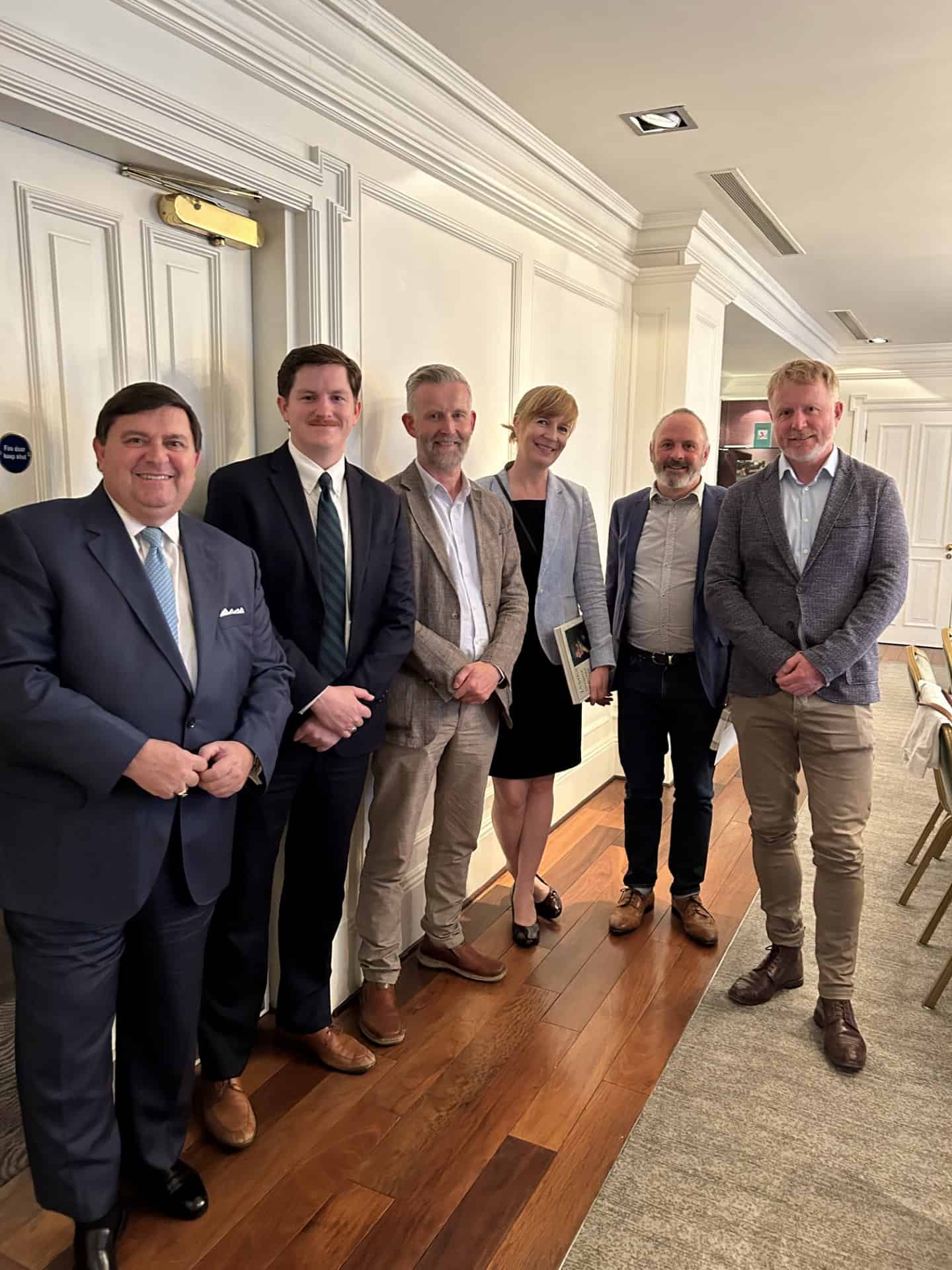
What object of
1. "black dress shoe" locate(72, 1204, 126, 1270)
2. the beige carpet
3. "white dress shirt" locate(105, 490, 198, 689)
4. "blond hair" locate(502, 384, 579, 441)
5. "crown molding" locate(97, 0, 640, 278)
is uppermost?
"crown molding" locate(97, 0, 640, 278)

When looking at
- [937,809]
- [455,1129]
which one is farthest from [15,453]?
[937,809]

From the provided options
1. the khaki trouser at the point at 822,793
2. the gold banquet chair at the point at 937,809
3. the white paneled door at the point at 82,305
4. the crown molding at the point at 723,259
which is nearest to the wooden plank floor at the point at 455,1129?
the khaki trouser at the point at 822,793

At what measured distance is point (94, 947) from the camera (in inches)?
67.0

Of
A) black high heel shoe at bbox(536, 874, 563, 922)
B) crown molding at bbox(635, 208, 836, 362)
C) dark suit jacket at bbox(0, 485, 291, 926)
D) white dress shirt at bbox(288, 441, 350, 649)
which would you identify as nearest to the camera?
dark suit jacket at bbox(0, 485, 291, 926)

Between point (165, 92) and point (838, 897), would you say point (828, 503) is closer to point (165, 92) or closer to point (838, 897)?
point (838, 897)

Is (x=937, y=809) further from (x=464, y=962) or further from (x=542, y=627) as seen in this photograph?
(x=464, y=962)

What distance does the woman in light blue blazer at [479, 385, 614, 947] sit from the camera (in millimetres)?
2973

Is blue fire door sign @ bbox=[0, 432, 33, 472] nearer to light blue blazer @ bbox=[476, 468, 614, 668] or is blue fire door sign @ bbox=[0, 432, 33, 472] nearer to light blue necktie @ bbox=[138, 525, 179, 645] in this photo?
light blue necktie @ bbox=[138, 525, 179, 645]

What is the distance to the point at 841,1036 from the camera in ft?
8.28

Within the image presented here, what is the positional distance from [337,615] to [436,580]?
44cm

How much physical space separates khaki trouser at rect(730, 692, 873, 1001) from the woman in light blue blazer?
567 mm

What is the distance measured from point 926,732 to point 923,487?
22.6 ft

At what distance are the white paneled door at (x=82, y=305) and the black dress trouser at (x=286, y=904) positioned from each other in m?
0.76

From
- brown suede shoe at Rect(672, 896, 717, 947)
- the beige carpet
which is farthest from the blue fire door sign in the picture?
brown suede shoe at Rect(672, 896, 717, 947)
